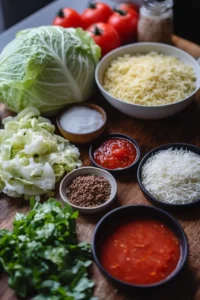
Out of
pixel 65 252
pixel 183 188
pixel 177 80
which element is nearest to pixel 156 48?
pixel 177 80

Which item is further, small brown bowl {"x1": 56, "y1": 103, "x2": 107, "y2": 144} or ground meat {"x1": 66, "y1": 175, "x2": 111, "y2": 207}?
small brown bowl {"x1": 56, "y1": 103, "x2": 107, "y2": 144}

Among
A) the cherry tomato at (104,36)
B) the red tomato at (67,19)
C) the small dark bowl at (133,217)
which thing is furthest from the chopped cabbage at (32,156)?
the red tomato at (67,19)

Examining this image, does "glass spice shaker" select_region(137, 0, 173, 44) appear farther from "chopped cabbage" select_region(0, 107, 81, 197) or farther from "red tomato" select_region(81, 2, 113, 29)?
"chopped cabbage" select_region(0, 107, 81, 197)

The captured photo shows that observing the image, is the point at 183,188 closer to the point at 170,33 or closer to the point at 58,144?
the point at 58,144

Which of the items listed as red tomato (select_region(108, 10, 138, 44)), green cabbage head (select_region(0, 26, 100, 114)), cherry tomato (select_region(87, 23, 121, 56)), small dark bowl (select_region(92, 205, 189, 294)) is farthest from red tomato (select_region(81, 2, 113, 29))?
small dark bowl (select_region(92, 205, 189, 294))

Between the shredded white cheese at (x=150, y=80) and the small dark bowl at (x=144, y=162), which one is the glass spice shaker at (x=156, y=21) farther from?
the small dark bowl at (x=144, y=162)
